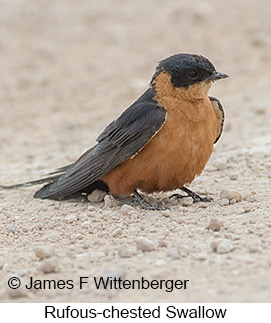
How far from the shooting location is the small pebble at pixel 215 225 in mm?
5828

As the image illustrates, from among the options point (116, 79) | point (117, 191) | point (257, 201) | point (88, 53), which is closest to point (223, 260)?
point (257, 201)

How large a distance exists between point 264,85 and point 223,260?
8.68m

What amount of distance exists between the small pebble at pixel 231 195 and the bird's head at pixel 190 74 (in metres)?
0.97

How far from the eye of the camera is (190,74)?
7129 mm

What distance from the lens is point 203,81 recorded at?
7.16 m

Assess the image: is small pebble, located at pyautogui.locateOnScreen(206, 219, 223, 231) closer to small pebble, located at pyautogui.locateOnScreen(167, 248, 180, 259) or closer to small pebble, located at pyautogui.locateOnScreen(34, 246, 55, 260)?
small pebble, located at pyautogui.locateOnScreen(167, 248, 180, 259)

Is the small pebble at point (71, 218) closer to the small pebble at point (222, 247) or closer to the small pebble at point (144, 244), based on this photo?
the small pebble at point (144, 244)

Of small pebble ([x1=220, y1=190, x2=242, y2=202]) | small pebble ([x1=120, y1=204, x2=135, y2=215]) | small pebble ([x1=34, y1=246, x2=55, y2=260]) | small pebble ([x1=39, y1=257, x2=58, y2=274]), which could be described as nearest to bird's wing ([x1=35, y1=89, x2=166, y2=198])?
small pebble ([x1=120, y1=204, x2=135, y2=215])

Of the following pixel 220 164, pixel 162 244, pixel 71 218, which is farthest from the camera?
pixel 220 164

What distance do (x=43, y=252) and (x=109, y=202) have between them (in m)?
1.73

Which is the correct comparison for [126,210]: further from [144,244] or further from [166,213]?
[144,244]

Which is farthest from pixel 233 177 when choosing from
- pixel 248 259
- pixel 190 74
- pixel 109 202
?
pixel 248 259

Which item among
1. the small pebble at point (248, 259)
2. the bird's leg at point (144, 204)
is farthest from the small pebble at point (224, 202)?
the small pebble at point (248, 259)

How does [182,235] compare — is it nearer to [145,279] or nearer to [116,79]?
[145,279]
